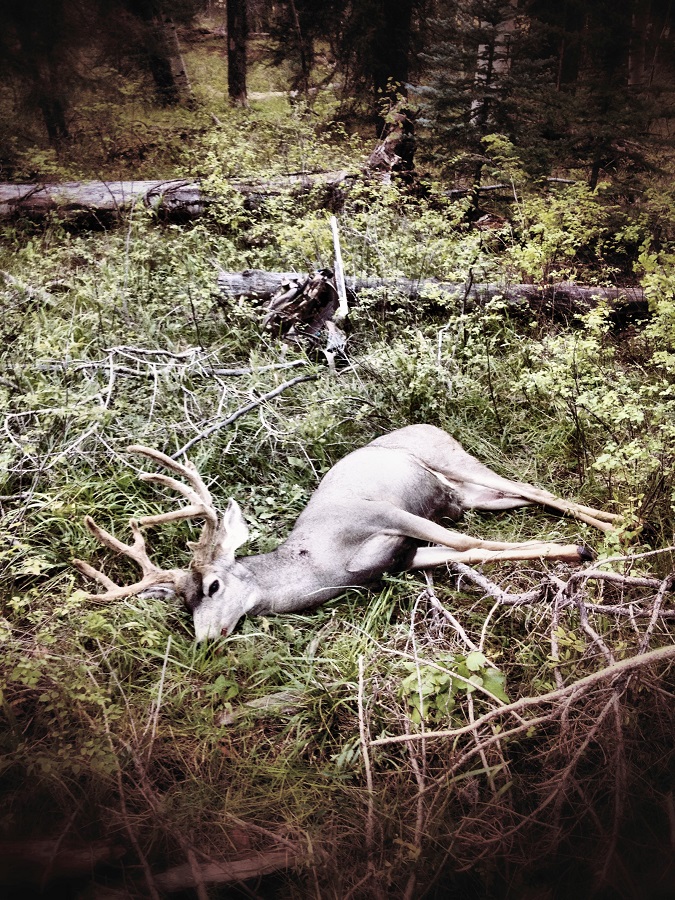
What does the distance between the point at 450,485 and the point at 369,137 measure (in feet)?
17.6

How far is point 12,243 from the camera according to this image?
624 centimetres

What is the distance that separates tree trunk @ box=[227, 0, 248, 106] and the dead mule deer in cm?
393

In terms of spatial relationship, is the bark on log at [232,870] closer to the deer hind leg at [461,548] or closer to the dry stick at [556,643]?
the dry stick at [556,643]

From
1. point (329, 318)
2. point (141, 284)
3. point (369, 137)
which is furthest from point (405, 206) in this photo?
point (141, 284)

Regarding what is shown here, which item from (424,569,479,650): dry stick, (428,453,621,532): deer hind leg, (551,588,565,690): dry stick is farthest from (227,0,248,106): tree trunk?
(551,588,565,690): dry stick

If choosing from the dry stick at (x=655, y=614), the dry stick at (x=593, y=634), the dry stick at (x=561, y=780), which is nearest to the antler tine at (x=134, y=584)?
the dry stick at (x=561, y=780)

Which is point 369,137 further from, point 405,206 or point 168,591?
point 168,591

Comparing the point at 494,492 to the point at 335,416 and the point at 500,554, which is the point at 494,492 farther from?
the point at 335,416

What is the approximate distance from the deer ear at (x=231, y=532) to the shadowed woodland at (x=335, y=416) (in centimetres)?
32

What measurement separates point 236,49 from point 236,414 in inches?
145

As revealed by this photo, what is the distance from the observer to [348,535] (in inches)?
115

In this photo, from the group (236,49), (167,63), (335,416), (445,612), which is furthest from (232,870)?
(167,63)

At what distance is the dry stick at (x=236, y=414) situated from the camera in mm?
3324

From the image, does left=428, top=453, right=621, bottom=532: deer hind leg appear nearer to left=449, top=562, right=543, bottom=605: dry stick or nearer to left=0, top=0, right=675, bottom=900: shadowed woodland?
left=0, top=0, right=675, bottom=900: shadowed woodland
